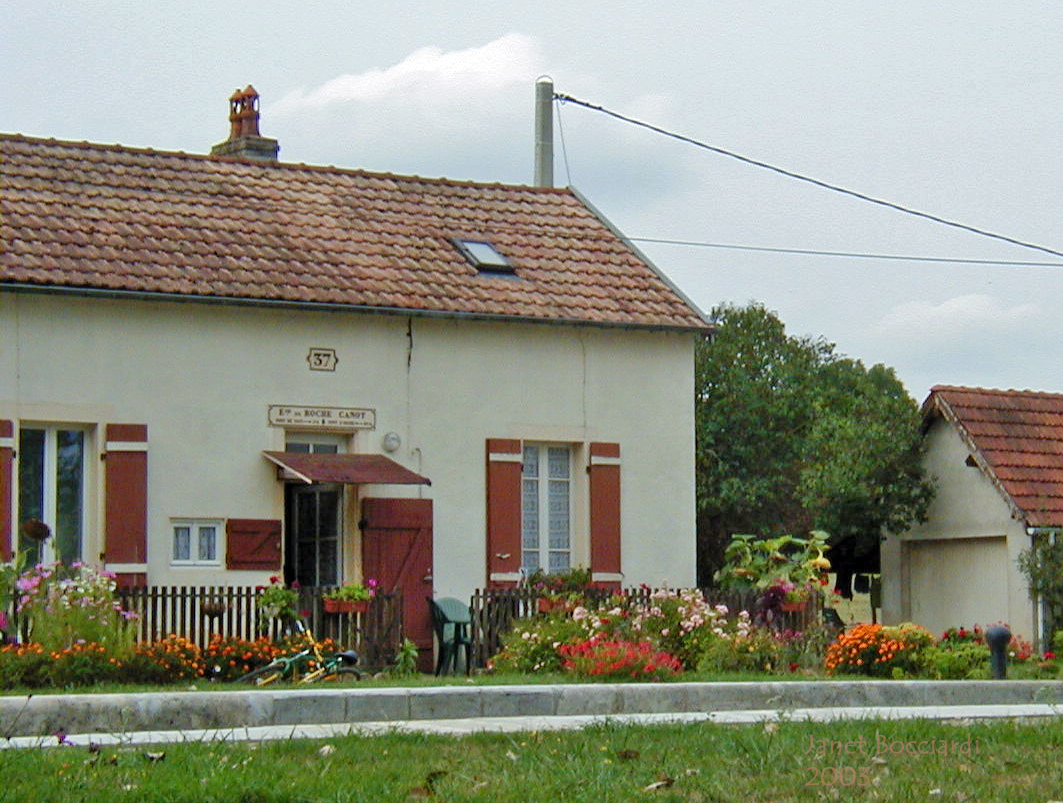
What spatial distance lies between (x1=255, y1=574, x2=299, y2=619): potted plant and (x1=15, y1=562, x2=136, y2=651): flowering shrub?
4.63 feet

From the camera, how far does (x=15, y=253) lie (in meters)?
18.7

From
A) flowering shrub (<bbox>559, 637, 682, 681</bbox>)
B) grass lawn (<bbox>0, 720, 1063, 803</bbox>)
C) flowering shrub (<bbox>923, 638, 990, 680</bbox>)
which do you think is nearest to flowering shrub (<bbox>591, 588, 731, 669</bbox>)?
flowering shrub (<bbox>559, 637, 682, 681</bbox>)

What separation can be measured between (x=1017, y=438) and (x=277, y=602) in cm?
1266

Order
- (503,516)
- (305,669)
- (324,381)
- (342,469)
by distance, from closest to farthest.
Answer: (305,669) < (342,469) < (324,381) < (503,516)

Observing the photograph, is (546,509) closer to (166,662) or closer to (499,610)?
(499,610)

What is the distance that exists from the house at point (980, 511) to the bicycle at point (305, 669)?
12.1 m

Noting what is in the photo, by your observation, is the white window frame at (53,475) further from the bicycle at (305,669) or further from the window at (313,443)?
the bicycle at (305,669)

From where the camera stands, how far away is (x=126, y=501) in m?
18.7

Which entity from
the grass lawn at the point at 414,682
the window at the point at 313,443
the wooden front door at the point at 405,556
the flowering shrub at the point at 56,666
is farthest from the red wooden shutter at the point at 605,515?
the flowering shrub at the point at 56,666

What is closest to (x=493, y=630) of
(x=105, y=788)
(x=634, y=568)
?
(x=634, y=568)

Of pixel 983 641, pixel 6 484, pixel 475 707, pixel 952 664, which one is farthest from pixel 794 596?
pixel 475 707

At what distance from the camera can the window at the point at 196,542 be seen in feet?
63.0

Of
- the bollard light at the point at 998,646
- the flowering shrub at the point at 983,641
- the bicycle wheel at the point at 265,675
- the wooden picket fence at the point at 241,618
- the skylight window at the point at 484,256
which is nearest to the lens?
the bollard light at the point at 998,646

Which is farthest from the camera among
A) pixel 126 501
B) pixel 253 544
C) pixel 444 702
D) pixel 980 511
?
pixel 980 511
